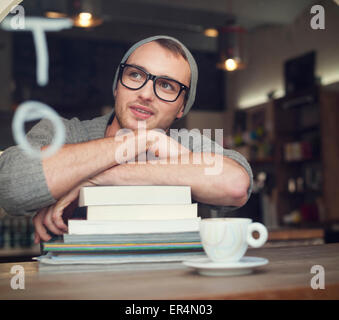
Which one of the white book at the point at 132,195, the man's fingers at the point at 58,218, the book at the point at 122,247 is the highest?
the white book at the point at 132,195

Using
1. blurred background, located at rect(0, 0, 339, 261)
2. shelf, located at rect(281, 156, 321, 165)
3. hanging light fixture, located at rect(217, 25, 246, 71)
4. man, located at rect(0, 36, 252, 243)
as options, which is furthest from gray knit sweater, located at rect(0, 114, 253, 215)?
shelf, located at rect(281, 156, 321, 165)

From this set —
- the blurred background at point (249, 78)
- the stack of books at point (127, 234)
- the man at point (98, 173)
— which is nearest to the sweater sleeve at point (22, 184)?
the man at point (98, 173)

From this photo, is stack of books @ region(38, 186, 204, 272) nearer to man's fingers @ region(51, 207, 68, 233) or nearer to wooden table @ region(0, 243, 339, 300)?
wooden table @ region(0, 243, 339, 300)

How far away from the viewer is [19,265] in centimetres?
101

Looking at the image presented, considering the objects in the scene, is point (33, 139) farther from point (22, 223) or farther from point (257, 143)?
point (257, 143)

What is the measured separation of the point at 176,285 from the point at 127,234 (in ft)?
0.68

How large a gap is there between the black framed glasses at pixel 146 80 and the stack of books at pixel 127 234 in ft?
2.84

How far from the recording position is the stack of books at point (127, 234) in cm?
87

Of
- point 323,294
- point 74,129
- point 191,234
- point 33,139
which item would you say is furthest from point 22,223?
point 323,294

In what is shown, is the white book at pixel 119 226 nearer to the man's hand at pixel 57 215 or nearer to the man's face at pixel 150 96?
the man's hand at pixel 57 215

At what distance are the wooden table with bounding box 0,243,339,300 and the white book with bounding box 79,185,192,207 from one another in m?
0.13

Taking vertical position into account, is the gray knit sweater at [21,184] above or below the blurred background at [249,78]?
below

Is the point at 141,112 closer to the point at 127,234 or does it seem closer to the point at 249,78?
the point at 127,234

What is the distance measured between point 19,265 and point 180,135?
850 millimetres
